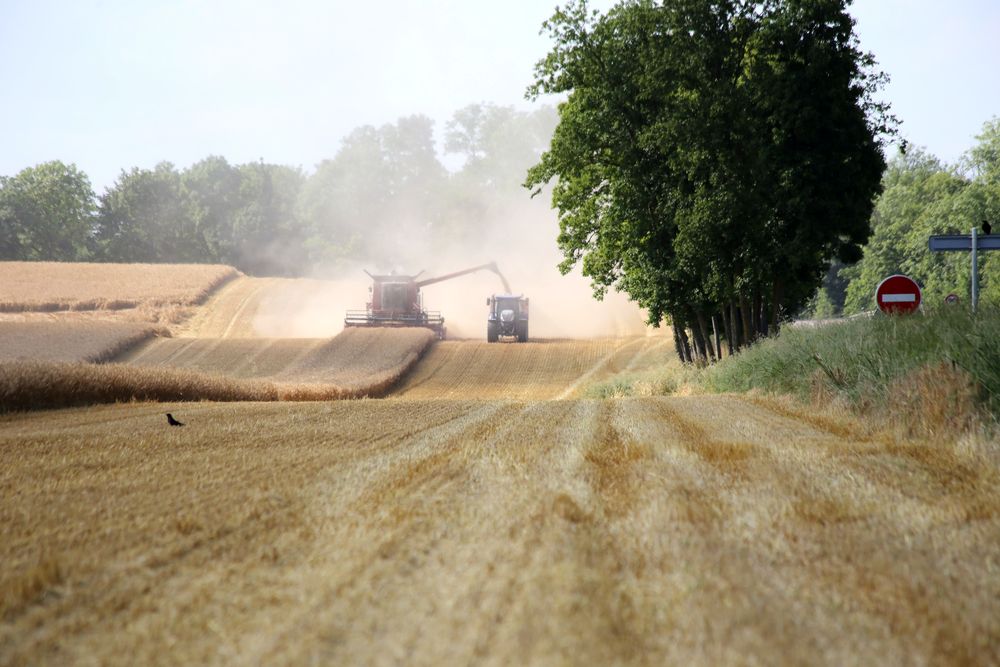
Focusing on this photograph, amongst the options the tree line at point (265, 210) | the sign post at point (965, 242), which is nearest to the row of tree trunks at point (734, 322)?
the sign post at point (965, 242)

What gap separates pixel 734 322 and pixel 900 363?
1347cm

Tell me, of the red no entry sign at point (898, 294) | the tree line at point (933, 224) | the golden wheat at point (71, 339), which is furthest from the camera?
the tree line at point (933, 224)

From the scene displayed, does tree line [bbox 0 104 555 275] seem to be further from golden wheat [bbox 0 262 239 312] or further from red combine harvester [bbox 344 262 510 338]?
red combine harvester [bbox 344 262 510 338]

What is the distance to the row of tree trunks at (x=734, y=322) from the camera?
20.0 metres

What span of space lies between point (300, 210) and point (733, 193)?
3952 inches

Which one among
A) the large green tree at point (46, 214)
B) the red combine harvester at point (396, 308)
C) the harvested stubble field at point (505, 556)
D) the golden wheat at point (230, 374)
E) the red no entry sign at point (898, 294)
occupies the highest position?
the large green tree at point (46, 214)

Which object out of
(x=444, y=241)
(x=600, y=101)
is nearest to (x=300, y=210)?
(x=444, y=241)

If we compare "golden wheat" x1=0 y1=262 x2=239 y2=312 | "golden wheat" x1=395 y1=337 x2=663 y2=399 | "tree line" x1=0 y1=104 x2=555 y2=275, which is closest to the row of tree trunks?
"golden wheat" x1=395 y1=337 x2=663 y2=399

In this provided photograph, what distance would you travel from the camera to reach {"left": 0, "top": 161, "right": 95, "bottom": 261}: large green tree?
89125 mm

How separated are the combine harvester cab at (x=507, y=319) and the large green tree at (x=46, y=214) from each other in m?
67.9

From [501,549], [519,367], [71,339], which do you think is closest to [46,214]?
[71,339]

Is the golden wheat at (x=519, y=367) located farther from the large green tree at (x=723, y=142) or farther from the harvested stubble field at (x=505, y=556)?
the harvested stubble field at (x=505, y=556)

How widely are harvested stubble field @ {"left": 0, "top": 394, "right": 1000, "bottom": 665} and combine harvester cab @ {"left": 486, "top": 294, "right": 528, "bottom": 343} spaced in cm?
3590

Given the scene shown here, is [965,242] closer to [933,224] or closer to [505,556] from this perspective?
[505,556]
